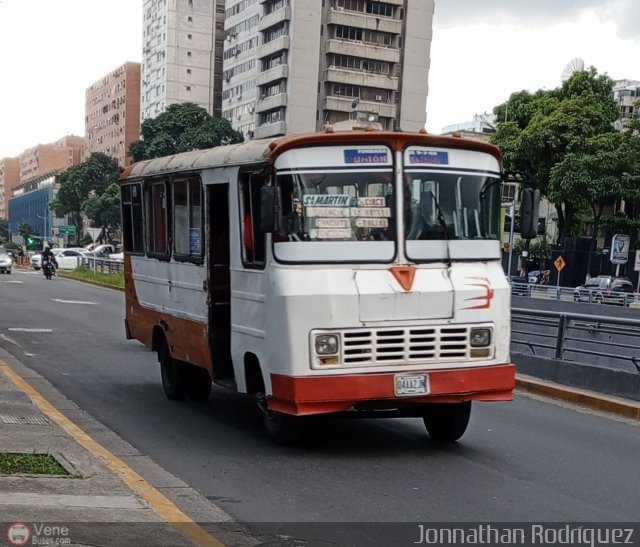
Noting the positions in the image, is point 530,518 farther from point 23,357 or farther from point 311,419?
point 23,357

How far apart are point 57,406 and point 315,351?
414 cm

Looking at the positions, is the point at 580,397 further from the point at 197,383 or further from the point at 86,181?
the point at 86,181

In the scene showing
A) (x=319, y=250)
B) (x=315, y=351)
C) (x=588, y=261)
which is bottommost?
(x=588, y=261)

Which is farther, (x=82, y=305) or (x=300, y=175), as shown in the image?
(x=82, y=305)

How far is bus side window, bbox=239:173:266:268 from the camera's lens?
8969 millimetres

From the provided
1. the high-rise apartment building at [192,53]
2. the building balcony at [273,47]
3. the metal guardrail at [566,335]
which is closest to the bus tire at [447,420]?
the metal guardrail at [566,335]

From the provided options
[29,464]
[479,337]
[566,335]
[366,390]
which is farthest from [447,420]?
[566,335]

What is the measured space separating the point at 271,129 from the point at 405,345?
3272 inches

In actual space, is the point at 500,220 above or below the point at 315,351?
above

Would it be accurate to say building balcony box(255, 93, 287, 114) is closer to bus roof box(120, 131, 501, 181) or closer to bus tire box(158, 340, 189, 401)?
bus tire box(158, 340, 189, 401)

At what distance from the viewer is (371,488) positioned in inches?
298

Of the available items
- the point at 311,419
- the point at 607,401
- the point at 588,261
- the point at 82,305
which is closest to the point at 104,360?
the point at 311,419

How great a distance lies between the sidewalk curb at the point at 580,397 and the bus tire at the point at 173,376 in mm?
4946

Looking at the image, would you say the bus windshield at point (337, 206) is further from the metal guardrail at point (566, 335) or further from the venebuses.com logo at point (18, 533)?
the metal guardrail at point (566, 335)
